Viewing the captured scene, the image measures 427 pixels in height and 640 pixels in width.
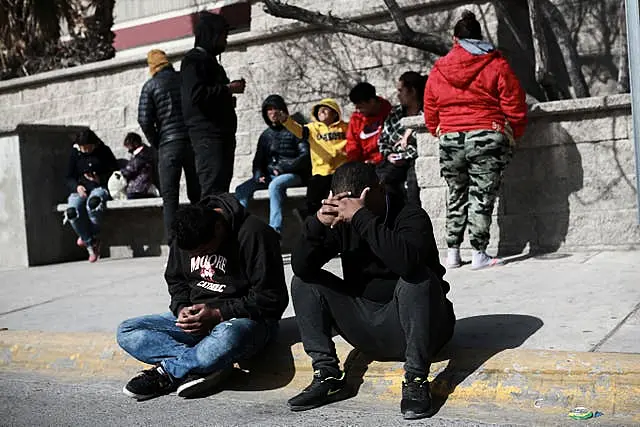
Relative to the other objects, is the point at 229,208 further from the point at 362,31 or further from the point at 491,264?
the point at 362,31

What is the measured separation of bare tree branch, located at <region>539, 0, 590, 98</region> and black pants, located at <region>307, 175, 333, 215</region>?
2.43m

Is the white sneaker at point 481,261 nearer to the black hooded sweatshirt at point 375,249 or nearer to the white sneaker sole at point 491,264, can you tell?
the white sneaker sole at point 491,264

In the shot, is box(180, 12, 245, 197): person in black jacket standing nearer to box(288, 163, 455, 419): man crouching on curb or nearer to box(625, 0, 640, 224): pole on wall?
box(288, 163, 455, 419): man crouching on curb

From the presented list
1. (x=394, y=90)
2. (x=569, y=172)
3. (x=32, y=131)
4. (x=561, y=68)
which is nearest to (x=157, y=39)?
(x=32, y=131)

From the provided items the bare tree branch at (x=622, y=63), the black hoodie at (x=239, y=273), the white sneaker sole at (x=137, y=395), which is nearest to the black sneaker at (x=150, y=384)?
the white sneaker sole at (x=137, y=395)

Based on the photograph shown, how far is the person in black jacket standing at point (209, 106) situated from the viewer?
24.6ft

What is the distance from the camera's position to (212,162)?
7.55 metres

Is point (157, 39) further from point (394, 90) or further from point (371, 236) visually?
point (371, 236)

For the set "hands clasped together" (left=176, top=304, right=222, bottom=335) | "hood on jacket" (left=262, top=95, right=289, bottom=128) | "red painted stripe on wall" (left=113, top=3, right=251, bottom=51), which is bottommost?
"hands clasped together" (left=176, top=304, right=222, bottom=335)

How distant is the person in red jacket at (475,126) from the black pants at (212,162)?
1.86m

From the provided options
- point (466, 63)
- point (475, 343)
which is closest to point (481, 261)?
point (466, 63)

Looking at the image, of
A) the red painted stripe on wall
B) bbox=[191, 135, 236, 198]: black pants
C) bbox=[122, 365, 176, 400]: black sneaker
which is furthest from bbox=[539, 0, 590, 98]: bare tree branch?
the red painted stripe on wall

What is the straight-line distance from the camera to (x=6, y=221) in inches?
392

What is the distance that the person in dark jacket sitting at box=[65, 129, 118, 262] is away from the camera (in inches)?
383
